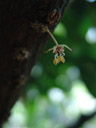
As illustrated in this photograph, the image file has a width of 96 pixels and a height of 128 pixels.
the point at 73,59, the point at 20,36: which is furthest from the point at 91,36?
the point at 20,36

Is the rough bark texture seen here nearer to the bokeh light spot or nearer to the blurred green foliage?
the blurred green foliage

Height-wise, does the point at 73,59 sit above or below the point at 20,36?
below

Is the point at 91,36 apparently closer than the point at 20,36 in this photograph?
No

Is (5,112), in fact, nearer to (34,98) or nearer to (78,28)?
(78,28)

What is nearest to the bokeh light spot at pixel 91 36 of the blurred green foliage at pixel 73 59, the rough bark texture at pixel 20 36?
the blurred green foliage at pixel 73 59

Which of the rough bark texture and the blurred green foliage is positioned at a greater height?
the rough bark texture

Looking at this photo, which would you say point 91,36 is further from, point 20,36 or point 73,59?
point 20,36

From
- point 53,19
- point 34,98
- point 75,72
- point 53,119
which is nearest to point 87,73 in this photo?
point 75,72

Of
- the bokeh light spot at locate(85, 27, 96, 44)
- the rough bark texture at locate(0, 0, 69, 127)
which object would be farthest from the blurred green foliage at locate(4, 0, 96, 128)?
the rough bark texture at locate(0, 0, 69, 127)
